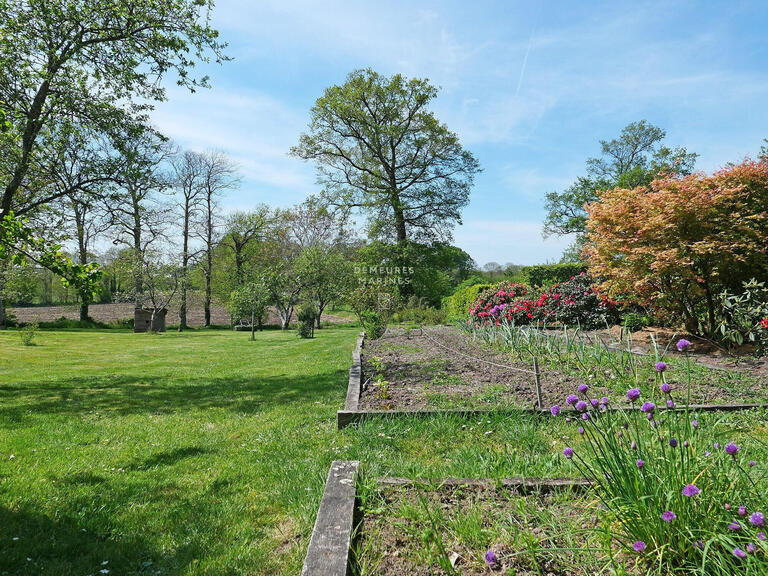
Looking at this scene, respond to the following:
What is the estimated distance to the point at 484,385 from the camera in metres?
4.62

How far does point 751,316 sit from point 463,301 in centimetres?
1020

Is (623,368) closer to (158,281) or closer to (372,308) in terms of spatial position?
(372,308)

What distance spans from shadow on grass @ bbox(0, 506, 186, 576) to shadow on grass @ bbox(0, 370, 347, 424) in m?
2.55

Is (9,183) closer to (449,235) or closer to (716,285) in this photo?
(716,285)

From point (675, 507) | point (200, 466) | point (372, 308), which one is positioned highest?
point (372, 308)

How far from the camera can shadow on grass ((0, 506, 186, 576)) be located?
75.3 inches

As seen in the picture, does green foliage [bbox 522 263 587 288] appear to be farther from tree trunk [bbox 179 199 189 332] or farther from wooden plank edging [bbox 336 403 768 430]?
tree trunk [bbox 179 199 189 332]

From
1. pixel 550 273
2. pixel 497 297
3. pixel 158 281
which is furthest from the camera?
pixel 158 281

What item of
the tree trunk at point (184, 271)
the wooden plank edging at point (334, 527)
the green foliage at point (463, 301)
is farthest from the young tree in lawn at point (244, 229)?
the wooden plank edging at point (334, 527)

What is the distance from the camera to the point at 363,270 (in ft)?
73.6

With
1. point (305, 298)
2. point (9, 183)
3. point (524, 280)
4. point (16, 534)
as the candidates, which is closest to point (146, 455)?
point (16, 534)

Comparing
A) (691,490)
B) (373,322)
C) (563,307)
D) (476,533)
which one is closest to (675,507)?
(691,490)

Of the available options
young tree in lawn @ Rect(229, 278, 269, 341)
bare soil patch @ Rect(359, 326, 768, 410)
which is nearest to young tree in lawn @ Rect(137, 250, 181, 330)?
young tree in lawn @ Rect(229, 278, 269, 341)

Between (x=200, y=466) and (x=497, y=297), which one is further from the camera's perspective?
(x=497, y=297)
